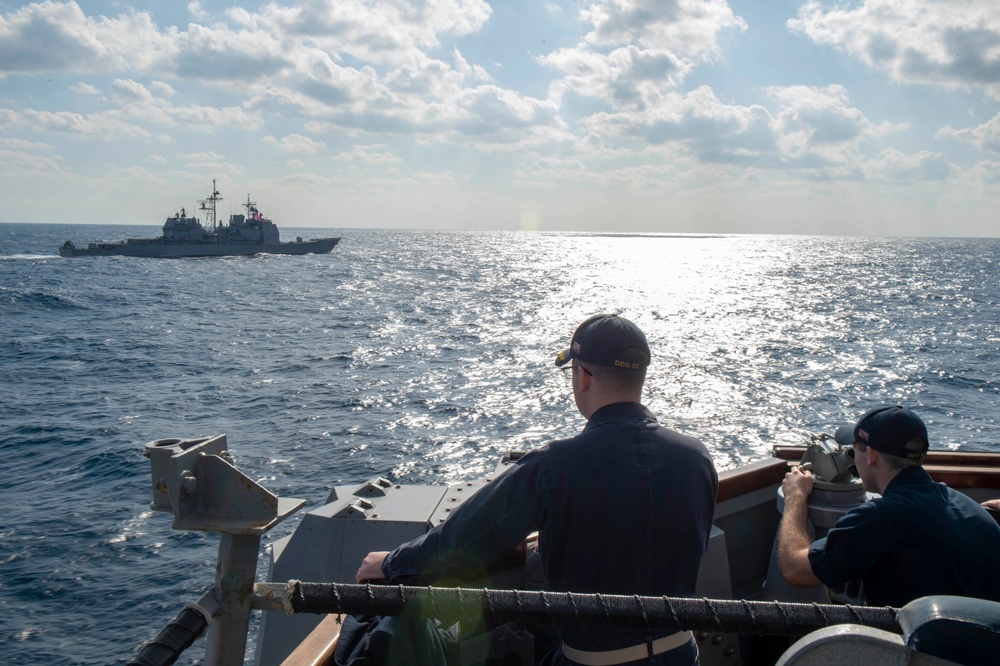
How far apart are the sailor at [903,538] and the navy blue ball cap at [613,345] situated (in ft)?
4.00

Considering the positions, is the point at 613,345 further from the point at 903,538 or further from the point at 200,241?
the point at 200,241

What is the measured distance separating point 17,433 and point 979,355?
33727 millimetres

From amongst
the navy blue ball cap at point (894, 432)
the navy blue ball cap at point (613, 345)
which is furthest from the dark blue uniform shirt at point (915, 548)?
the navy blue ball cap at point (613, 345)

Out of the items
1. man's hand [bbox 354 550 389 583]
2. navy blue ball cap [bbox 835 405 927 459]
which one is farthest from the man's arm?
man's hand [bbox 354 550 389 583]

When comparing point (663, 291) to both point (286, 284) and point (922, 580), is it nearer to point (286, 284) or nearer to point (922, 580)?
point (286, 284)

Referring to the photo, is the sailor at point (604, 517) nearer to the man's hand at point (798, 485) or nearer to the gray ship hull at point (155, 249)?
the man's hand at point (798, 485)

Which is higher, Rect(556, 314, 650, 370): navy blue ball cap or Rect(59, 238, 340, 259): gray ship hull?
Rect(59, 238, 340, 259): gray ship hull

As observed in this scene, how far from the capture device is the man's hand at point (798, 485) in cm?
357

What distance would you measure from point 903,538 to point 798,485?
863 millimetres

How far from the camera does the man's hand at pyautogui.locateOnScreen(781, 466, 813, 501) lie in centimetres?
357

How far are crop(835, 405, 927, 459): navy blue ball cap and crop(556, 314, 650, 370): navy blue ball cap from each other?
1.28 m

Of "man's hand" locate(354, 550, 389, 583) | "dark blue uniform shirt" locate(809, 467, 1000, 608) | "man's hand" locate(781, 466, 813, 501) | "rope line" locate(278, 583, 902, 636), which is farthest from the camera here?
"man's hand" locate(781, 466, 813, 501)

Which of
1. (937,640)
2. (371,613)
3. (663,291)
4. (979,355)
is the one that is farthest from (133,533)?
(663,291)

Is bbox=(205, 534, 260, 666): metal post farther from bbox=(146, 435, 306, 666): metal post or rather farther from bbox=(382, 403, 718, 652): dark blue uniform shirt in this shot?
bbox=(382, 403, 718, 652): dark blue uniform shirt
